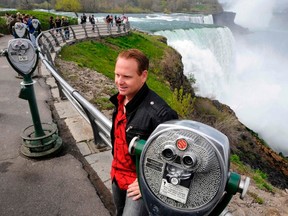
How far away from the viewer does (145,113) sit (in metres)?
1.65

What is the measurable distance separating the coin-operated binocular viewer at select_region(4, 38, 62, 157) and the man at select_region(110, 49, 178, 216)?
217 cm

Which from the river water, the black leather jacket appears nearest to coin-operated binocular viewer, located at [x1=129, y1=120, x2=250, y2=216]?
the black leather jacket

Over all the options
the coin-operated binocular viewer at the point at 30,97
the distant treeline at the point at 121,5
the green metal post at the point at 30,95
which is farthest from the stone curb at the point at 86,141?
the distant treeline at the point at 121,5

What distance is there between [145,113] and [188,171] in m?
0.64

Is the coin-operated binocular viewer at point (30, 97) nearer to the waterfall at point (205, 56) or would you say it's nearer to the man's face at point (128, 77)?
the man's face at point (128, 77)

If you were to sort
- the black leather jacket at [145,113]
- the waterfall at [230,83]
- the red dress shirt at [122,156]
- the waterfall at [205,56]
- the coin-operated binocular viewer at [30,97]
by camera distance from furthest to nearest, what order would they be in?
the waterfall at [205,56]
the waterfall at [230,83]
the coin-operated binocular viewer at [30,97]
the red dress shirt at [122,156]
the black leather jacket at [145,113]

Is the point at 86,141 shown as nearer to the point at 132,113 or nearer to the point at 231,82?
the point at 132,113

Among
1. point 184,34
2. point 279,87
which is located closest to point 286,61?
point 279,87

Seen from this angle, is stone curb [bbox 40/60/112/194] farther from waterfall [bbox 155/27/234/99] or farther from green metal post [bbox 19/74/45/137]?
waterfall [bbox 155/27/234/99]

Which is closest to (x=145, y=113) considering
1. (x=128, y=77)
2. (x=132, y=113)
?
(x=132, y=113)

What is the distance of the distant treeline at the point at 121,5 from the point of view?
219ft

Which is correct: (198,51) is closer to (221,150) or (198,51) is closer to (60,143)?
(60,143)

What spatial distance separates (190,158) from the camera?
3.43 feet

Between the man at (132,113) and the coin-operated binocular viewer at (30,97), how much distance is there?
2165mm
